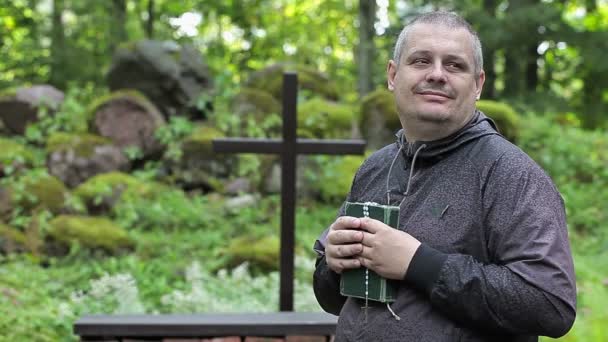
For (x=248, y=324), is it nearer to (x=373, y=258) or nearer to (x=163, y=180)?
(x=373, y=258)

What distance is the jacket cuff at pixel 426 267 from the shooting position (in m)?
1.60

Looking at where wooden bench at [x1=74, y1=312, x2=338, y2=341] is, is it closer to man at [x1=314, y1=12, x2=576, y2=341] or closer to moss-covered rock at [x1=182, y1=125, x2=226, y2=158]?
man at [x1=314, y1=12, x2=576, y2=341]

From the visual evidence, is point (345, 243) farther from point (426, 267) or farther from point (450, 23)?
point (450, 23)

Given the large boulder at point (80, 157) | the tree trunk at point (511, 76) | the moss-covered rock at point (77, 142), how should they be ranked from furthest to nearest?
the tree trunk at point (511, 76), the moss-covered rock at point (77, 142), the large boulder at point (80, 157)

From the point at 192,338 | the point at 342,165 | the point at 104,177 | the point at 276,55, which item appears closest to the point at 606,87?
the point at 276,55

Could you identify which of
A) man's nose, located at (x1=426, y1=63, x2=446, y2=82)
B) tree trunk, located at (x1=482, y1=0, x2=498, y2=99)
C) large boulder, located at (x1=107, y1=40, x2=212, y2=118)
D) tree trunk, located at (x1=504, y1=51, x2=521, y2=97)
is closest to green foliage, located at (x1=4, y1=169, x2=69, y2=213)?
large boulder, located at (x1=107, y1=40, x2=212, y2=118)

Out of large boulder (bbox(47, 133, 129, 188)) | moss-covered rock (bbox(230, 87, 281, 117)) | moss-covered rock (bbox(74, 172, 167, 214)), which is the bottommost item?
moss-covered rock (bbox(74, 172, 167, 214))

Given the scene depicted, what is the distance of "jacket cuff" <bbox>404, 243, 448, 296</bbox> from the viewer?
63.1 inches

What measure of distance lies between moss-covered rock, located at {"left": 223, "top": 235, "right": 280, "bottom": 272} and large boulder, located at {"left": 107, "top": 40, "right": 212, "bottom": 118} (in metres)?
4.38

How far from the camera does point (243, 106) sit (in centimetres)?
995

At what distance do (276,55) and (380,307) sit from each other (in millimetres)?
14267

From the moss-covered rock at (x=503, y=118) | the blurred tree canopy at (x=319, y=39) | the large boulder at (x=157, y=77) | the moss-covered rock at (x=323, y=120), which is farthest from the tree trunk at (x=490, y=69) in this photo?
the large boulder at (x=157, y=77)

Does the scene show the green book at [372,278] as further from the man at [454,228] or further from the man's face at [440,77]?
the man's face at [440,77]

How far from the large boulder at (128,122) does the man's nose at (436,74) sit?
8463 millimetres
